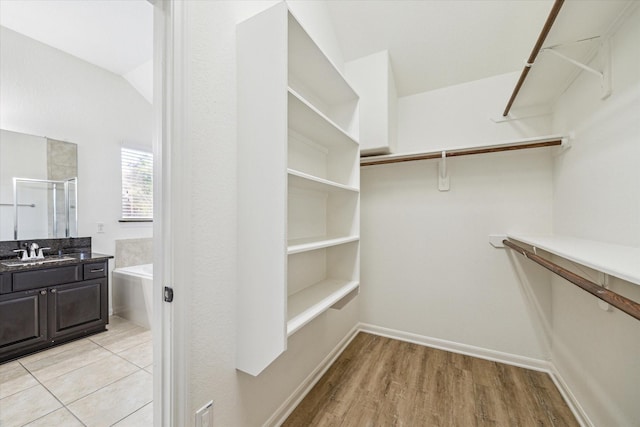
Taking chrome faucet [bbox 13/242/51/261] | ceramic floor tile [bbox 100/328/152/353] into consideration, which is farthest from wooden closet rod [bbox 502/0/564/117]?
chrome faucet [bbox 13/242/51/261]

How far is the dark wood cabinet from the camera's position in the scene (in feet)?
6.84

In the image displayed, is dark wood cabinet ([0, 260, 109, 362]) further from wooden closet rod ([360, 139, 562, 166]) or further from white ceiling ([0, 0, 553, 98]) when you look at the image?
wooden closet rod ([360, 139, 562, 166])

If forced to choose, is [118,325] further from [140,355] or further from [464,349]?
[464,349]

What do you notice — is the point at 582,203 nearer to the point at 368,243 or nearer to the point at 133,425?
the point at 368,243

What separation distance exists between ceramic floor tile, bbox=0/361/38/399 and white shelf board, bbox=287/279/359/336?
2.00m

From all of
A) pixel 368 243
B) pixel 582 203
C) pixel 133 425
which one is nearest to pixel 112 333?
pixel 133 425

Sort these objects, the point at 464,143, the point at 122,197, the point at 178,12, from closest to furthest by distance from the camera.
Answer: the point at 178,12 → the point at 464,143 → the point at 122,197

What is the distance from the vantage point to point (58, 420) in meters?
1.52

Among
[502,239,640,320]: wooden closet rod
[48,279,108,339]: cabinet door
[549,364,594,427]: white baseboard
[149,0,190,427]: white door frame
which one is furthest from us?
[48,279,108,339]: cabinet door

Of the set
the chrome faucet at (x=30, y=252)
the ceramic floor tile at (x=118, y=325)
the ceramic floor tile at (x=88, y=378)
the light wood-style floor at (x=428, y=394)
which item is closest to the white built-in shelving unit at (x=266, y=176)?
the light wood-style floor at (x=428, y=394)

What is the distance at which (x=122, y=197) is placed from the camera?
10.4 ft

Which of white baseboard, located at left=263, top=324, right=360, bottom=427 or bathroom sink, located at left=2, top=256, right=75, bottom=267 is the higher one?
bathroom sink, located at left=2, top=256, right=75, bottom=267

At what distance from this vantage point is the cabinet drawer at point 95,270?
8.33 ft

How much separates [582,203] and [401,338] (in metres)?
1.75
